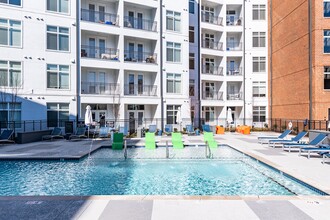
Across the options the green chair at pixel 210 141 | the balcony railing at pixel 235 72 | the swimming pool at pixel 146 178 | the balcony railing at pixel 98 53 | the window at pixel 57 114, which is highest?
the balcony railing at pixel 98 53

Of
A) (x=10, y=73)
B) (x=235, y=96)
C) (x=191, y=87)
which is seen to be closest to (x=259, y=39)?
(x=235, y=96)

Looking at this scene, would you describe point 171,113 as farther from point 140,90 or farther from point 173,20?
point 173,20

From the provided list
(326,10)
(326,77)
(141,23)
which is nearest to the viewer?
(326,10)

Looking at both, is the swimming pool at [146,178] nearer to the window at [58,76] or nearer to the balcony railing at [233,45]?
the window at [58,76]

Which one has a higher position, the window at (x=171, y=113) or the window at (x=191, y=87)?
the window at (x=191, y=87)

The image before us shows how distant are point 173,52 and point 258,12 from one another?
13435 mm

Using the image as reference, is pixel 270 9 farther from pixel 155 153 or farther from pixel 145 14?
pixel 155 153

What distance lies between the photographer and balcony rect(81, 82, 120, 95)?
24750 mm

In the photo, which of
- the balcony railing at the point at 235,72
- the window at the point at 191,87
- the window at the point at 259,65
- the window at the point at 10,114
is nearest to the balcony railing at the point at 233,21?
the window at the point at 259,65

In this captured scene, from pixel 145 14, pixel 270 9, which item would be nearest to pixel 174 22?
pixel 145 14

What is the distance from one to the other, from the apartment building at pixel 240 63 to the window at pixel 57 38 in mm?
15918

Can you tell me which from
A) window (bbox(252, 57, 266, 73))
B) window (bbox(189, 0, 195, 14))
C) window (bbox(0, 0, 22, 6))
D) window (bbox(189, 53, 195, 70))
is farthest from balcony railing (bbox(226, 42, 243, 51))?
window (bbox(0, 0, 22, 6))

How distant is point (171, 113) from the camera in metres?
27.6

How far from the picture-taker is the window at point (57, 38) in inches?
881
